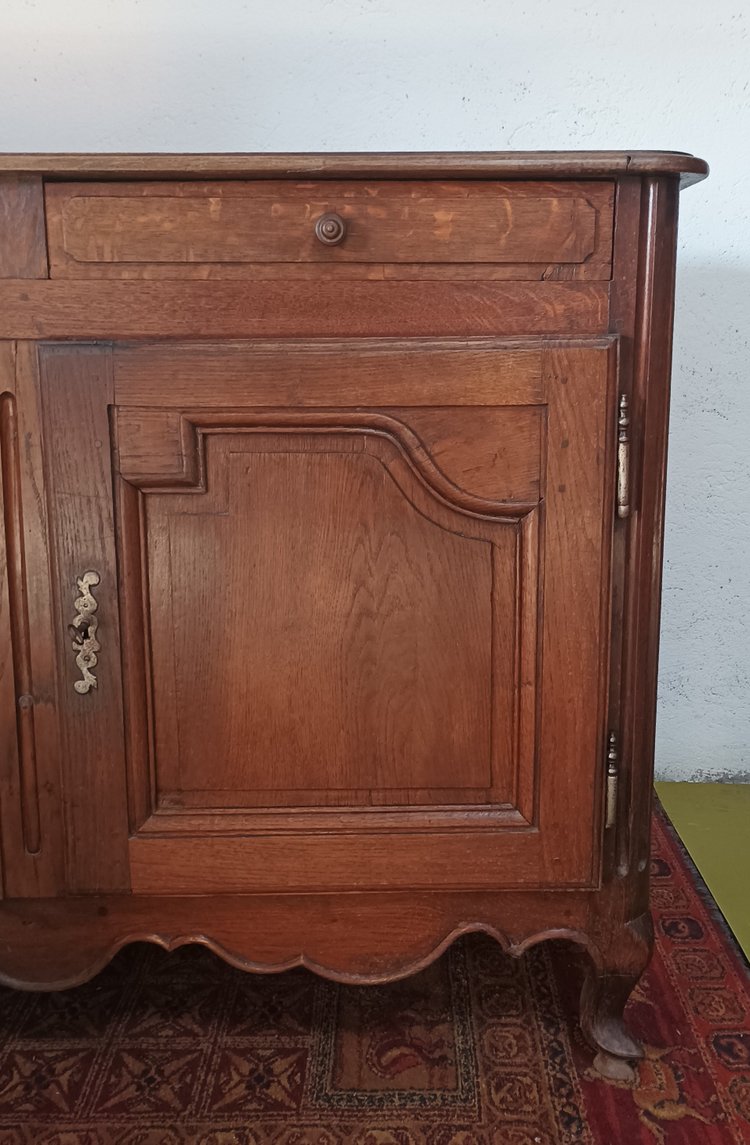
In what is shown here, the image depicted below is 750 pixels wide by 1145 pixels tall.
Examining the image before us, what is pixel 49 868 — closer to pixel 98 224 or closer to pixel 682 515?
pixel 98 224

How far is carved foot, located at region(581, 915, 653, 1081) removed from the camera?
1.06 meters

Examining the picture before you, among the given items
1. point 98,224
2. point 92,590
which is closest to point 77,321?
point 98,224

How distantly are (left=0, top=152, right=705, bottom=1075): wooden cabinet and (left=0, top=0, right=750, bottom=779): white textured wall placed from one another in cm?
75

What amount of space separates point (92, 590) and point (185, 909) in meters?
0.37

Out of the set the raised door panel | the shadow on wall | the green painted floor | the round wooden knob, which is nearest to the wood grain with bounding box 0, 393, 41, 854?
the raised door panel

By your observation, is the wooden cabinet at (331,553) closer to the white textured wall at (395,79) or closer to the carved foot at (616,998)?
the carved foot at (616,998)

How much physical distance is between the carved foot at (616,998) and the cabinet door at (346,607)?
0.10 meters

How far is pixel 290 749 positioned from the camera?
1.02 meters

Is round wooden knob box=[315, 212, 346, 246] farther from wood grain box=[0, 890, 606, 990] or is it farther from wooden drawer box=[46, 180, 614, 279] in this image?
wood grain box=[0, 890, 606, 990]

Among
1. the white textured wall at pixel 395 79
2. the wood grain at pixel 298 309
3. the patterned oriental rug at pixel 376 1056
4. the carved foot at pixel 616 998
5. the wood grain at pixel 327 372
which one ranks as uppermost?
the white textured wall at pixel 395 79

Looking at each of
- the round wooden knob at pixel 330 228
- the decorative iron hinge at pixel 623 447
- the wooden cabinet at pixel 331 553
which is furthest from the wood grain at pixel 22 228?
the decorative iron hinge at pixel 623 447

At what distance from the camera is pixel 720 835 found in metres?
1.64

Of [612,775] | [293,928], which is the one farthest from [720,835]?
[293,928]

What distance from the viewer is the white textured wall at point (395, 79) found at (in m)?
1.56
